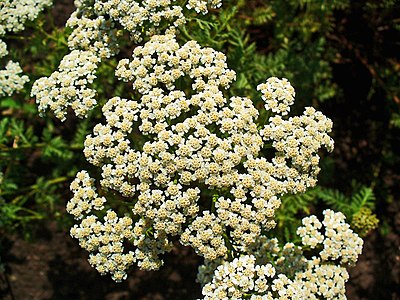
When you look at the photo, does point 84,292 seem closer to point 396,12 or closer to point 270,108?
point 270,108

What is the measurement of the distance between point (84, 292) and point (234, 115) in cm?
350

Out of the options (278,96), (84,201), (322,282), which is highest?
(278,96)

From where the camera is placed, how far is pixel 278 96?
4.02m

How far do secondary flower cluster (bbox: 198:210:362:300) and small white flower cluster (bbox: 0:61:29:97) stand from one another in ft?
7.28

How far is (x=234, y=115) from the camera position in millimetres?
3906

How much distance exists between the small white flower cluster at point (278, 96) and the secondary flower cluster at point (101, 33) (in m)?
0.70

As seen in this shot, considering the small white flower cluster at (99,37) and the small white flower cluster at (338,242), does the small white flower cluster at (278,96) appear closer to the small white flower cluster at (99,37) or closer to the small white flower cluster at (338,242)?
the small white flower cluster at (338,242)

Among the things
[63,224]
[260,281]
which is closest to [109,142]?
[260,281]

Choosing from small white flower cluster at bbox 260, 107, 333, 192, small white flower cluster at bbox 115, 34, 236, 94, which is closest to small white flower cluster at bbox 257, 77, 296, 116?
small white flower cluster at bbox 260, 107, 333, 192

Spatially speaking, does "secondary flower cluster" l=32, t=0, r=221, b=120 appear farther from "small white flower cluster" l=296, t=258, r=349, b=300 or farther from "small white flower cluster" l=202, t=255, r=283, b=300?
"small white flower cluster" l=296, t=258, r=349, b=300

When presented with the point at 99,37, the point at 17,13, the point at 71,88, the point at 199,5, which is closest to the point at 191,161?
the point at 71,88

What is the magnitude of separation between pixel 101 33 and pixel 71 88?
555mm

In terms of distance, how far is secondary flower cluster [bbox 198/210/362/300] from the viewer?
3826 mm

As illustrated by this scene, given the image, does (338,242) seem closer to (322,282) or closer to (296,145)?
(322,282)
